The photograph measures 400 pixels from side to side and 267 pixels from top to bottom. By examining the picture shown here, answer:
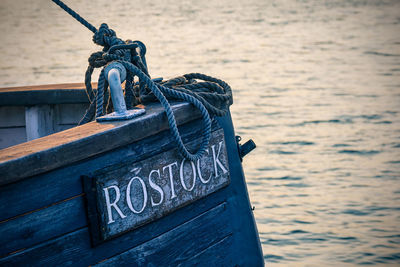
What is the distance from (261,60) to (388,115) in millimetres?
4911

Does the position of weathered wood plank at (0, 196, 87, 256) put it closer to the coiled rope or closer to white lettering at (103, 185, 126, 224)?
white lettering at (103, 185, 126, 224)

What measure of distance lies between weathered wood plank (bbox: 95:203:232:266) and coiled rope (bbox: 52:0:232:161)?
12.5 inches

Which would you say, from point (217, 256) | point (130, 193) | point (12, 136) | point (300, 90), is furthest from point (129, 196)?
point (300, 90)

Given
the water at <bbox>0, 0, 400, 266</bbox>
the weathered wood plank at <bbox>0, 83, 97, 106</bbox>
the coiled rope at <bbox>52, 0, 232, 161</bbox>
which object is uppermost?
the coiled rope at <bbox>52, 0, 232, 161</bbox>

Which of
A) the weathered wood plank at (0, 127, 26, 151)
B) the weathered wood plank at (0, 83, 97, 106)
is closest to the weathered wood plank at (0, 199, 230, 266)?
the weathered wood plank at (0, 83, 97, 106)

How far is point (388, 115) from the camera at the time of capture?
7656mm

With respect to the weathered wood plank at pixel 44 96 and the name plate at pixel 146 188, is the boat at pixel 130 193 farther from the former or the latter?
the weathered wood plank at pixel 44 96

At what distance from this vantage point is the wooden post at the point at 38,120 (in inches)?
148

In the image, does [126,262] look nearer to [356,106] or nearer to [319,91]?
[356,106]

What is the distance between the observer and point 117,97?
2334mm

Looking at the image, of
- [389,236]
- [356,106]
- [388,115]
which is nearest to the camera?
[389,236]

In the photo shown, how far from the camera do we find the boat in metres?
1.91

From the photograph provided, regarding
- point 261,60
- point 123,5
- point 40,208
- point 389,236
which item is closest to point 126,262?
point 40,208

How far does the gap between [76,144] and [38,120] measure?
6.14 feet
